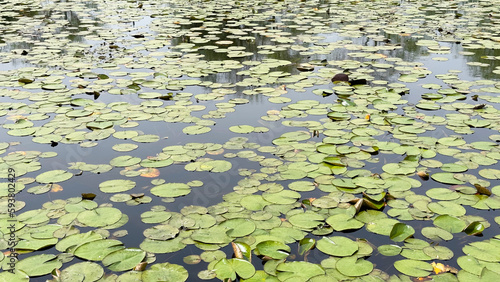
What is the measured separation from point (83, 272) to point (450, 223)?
1763 mm

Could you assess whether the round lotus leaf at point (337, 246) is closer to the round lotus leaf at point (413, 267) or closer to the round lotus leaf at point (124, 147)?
the round lotus leaf at point (413, 267)

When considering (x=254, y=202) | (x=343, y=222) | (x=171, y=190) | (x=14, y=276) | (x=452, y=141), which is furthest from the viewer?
(x=452, y=141)

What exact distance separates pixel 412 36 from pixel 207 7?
4.40m

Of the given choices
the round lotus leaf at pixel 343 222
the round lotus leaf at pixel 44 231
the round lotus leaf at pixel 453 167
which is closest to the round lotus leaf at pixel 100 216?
the round lotus leaf at pixel 44 231

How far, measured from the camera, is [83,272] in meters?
2.03

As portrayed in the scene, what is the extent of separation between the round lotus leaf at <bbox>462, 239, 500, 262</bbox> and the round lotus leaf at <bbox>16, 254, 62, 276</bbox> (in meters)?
1.86

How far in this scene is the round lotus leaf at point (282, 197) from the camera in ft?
8.41

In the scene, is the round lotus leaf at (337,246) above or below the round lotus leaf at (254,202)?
below

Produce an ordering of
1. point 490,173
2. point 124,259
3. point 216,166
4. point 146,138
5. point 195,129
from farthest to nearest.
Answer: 1. point 195,129
2. point 146,138
3. point 216,166
4. point 490,173
5. point 124,259

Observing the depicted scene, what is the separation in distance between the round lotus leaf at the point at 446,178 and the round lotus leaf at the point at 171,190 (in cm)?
146

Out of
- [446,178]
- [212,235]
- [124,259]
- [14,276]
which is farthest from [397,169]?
[14,276]

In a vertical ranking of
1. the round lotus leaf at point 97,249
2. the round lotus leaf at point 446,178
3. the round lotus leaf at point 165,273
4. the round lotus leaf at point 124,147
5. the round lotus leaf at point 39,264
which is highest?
the round lotus leaf at point 124,147

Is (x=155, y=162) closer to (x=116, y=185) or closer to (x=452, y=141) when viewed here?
(x=116, y=185)

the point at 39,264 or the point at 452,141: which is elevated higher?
the point at 452,141
